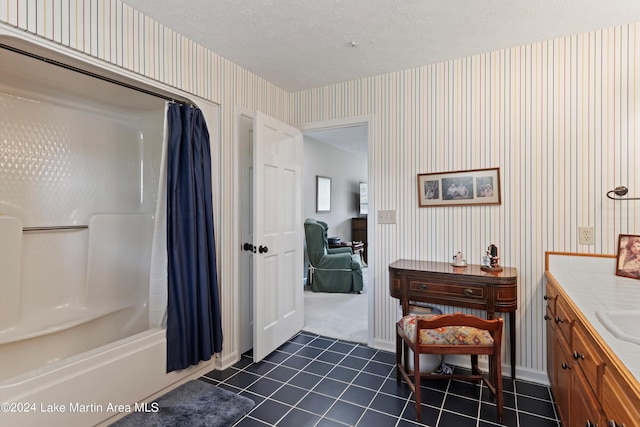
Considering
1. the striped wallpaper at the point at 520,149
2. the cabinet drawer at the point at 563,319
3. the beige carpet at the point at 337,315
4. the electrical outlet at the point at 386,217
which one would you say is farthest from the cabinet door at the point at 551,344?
the beige carpet at the point at 337,315

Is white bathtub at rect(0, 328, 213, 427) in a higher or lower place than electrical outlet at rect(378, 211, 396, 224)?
lower

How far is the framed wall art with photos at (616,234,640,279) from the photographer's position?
198cm

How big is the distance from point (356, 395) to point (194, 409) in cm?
100

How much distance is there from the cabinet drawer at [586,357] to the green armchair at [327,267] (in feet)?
11.2

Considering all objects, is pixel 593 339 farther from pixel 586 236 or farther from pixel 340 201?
pixel 340 201

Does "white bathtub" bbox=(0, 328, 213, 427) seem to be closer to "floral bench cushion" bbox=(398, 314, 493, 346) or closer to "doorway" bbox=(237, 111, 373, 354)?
"doorway" bbox=(237, 111, 373, 354)

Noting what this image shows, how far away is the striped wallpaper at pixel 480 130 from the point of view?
2037 mm

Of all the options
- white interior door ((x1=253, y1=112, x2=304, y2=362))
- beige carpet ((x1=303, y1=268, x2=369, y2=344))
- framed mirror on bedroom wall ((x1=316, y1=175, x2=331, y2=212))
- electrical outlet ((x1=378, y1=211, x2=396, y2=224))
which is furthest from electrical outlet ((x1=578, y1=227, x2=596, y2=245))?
framed mirror on bedroom wall ((x1=316, y1=175, x2=331, y2=212))

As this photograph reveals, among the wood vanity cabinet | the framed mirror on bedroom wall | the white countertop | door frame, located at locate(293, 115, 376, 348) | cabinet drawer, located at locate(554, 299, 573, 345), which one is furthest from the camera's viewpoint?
the framed mirror on bedroom wall

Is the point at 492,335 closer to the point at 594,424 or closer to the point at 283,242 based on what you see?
the point at 594,424

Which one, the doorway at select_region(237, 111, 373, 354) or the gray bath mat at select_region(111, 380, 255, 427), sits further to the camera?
the doorway at select_region(237, 111, 373, 354)

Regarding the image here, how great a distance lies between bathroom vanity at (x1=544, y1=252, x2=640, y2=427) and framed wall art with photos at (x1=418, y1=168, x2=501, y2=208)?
58 cm

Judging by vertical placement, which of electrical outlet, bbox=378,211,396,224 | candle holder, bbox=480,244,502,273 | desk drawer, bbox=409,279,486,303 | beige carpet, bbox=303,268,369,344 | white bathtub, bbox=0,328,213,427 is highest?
electrical outlet, bbox=378,211,396,224

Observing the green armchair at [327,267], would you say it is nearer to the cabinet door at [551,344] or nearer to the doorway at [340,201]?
the doorway at [340,201]
